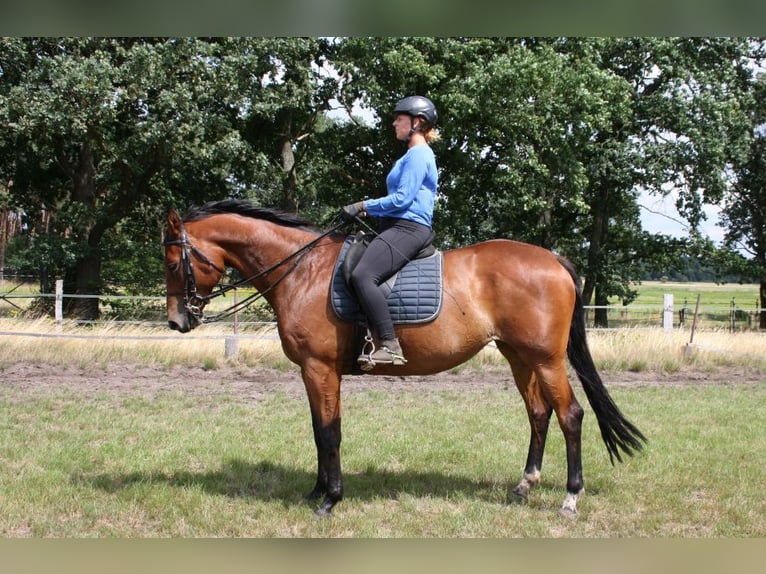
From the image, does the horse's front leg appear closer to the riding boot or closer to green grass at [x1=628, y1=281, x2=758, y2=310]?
the riding boot

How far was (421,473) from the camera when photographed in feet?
20.3

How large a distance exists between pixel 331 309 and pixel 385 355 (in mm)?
604

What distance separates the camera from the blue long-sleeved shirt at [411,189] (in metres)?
4.94

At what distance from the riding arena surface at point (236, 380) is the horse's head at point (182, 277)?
15.1 ft

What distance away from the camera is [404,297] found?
513 cm

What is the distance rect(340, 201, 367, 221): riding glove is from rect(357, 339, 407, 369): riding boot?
1.06 meters

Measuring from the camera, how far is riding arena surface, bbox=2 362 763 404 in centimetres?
1034

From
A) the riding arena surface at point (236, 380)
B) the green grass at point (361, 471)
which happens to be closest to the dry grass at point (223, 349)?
the riding arena surface at point (236, 380)

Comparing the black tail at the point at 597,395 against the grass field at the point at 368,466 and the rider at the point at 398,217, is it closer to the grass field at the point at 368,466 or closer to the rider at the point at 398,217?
the grass field at the point at 368,466

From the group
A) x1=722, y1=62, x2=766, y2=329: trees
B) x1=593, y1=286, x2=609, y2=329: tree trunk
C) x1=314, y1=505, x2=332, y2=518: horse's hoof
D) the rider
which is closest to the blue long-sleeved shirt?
the rider

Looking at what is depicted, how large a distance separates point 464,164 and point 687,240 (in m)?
10.1

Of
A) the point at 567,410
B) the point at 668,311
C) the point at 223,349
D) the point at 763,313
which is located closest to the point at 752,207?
the point at 763,313
